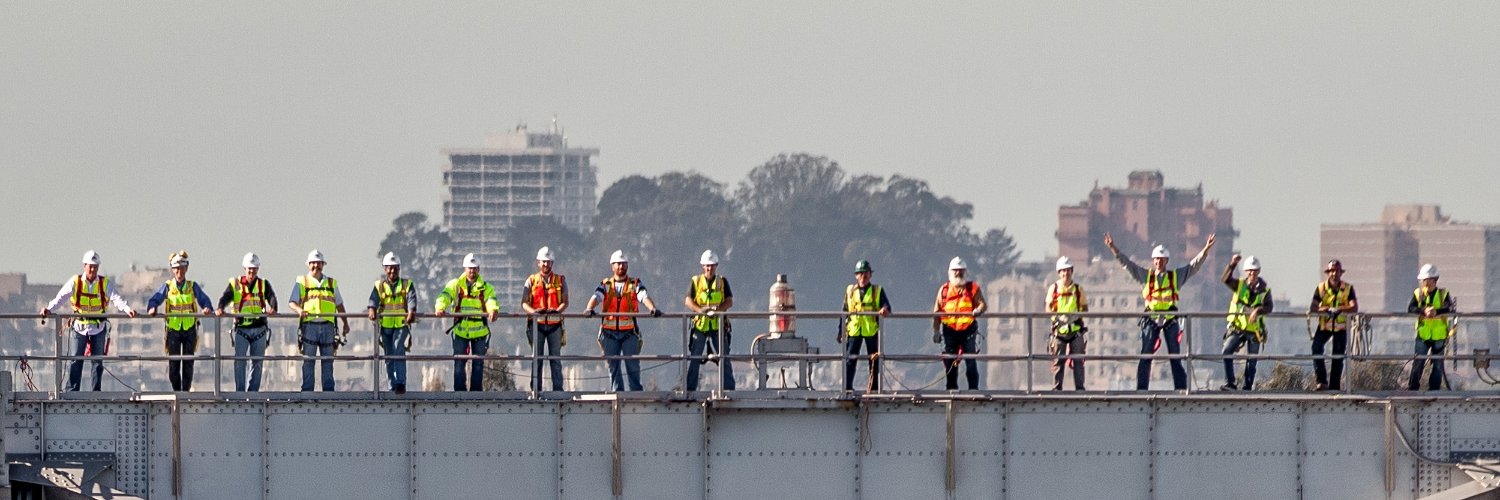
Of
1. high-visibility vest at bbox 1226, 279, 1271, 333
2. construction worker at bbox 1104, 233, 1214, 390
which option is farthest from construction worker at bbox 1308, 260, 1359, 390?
construction worker at bbox 1104, 233, 1214, 390

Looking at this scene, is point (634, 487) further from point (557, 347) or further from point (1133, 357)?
point (1133, 357)

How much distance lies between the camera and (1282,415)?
3011 cm

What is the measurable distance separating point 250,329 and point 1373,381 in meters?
42.8

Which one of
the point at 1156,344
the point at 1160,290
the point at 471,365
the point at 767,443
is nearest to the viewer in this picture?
the point at 767,443

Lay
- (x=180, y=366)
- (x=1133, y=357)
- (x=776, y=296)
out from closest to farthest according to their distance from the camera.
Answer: (x=1133, y=357)
(x=180, y=366)
(x=776, y=296)

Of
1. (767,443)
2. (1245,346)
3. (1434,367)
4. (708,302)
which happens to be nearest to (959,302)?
(708,302)

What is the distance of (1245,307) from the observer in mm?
31969

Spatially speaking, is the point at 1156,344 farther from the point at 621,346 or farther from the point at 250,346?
the point at 250,346

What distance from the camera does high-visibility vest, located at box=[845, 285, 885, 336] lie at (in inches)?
1238

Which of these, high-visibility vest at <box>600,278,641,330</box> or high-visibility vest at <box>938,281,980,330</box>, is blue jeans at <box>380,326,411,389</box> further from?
high-visibility vest at <box>938,281,980,330</box>

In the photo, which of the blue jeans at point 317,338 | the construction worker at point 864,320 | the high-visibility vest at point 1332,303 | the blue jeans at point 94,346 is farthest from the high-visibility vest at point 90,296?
the high-visibility vest at point 1332,303

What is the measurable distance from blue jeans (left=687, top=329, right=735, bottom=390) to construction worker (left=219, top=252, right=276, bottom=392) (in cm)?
491

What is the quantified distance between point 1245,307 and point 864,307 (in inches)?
179

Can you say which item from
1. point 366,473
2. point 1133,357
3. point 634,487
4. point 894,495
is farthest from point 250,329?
point 1133,357
